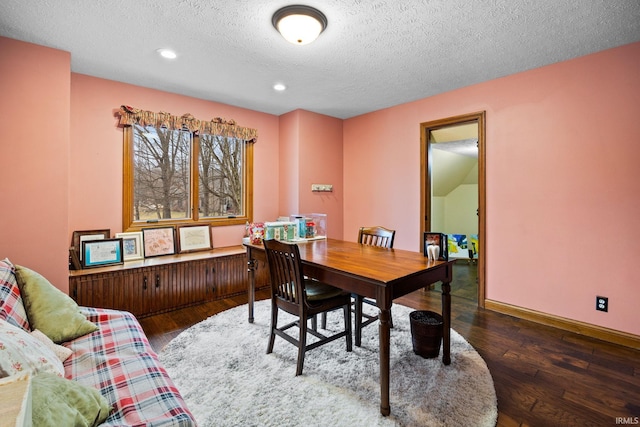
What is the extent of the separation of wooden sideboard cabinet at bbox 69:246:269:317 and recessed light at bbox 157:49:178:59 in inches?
78.9

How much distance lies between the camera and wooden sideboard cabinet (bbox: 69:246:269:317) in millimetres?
2807

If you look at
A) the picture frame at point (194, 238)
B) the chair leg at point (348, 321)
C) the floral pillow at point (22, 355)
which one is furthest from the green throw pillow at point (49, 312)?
the picture frame at point (194, 238)

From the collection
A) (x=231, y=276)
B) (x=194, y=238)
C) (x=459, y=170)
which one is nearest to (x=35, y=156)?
(x=194, y=238)

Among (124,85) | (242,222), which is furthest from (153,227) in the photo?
(124,85)

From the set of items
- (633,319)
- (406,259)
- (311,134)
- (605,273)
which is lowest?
(633,319)

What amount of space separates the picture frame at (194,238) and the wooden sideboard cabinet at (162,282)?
4.5 inches

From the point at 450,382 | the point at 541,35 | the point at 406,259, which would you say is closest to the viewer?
the point at 450,382

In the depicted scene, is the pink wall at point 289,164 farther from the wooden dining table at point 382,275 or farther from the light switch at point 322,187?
the wooden dining table at point 382,275

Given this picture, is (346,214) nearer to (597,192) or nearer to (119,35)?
(597,192)

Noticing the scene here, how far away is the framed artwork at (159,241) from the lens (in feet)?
11.3

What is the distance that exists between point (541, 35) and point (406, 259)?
2.03 m

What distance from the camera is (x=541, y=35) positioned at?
234cm

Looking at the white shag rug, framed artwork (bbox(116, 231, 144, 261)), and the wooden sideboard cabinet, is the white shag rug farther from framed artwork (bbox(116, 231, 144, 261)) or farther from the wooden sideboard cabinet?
framed artwork (bbox(116, 231, 144, 261))

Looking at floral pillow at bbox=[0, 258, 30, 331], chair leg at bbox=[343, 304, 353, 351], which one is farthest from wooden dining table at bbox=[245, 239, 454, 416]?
floral pillow at bbox=[0, 258, 30, 331]
